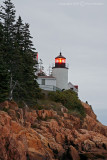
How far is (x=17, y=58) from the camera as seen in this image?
1280 inches

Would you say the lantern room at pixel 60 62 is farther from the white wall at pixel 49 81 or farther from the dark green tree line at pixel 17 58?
the dark green tree line at pixel 17 58

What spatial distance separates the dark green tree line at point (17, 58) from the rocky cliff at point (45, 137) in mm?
3296

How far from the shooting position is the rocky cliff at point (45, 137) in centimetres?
2238

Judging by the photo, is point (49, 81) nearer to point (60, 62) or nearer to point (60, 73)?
point (60, 73)

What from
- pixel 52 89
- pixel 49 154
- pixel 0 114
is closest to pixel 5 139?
pixel 0 114

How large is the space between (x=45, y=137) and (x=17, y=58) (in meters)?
11.8

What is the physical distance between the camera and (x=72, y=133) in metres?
31.5

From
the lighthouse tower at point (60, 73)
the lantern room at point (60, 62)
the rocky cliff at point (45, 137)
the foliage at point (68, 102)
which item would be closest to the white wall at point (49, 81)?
the lighthouse tower at point (60, 73)

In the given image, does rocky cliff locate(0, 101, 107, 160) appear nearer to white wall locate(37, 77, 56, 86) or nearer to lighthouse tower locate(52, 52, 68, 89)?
white wall locate(37, 77, 56, 86)

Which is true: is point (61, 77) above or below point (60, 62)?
below

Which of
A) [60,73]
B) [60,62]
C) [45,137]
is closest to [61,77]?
[60,73]

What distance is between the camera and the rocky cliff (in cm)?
2238

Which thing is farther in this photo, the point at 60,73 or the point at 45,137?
the point at 60,73

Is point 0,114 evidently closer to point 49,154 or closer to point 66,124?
point 49,154
